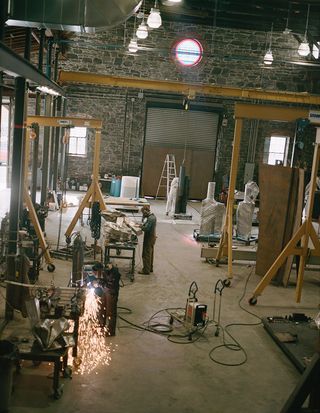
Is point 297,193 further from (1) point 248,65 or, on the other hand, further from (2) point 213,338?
(1) point 248,65

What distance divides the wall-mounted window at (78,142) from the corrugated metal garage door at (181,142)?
2467 mm

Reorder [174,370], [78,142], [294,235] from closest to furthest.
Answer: [174,370]
[294,235]
[78,142]

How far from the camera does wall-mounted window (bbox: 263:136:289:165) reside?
59.5 ft

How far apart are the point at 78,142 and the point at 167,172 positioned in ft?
12.4

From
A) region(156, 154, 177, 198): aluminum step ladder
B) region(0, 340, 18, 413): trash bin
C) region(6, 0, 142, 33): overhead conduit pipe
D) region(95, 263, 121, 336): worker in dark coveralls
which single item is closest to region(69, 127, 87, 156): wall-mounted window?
region(156, 154, 177, 198): aluminum step ladder

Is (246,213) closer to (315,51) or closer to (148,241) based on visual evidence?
(148,241)

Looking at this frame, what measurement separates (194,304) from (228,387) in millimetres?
1363

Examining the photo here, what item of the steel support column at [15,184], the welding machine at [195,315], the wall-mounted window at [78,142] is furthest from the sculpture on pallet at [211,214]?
the wall-mounted window at [78,142]

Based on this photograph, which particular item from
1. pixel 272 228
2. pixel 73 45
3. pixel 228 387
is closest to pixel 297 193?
pixel 272 228

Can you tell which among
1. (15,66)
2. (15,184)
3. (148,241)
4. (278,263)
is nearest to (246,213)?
(148,241)

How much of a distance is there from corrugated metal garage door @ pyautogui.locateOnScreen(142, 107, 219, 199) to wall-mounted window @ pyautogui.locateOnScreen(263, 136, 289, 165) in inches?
86.9

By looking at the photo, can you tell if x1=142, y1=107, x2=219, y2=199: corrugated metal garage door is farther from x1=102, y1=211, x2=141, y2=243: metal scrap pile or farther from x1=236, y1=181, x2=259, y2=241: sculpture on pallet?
x1=102, y1=211, x2=141, y2=243: metal scrap pile

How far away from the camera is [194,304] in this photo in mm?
5691

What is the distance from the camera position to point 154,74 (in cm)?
1691
